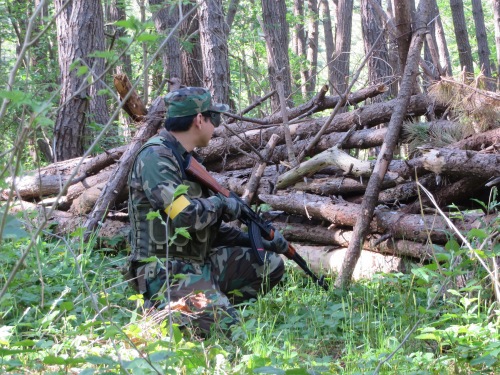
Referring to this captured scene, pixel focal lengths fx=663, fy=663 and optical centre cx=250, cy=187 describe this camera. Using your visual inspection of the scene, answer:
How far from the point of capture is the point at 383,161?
5664mm

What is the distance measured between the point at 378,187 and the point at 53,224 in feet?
12.4

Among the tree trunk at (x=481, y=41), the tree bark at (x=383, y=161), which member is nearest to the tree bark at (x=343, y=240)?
the tree bark at (x=383, y=161)

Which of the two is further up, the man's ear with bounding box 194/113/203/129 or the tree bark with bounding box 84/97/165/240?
the man's ear with bounding box 194/113/203/129

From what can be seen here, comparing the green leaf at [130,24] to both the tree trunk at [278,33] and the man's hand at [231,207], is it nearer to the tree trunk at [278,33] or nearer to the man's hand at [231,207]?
the man's hand at [231,207]

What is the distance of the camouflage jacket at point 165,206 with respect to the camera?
4.50 metres

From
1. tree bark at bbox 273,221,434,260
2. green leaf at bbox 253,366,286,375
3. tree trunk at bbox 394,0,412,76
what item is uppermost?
tree trunk at bbox 394,0,412,76

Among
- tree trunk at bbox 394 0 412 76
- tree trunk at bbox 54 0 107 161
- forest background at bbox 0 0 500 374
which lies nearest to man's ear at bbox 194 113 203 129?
forest background at bbox 0 0 500 374

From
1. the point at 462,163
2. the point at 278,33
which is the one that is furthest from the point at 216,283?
the point at 278,33

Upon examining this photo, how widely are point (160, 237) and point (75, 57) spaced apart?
5.84 metres

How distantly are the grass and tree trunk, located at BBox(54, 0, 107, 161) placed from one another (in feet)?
12.3

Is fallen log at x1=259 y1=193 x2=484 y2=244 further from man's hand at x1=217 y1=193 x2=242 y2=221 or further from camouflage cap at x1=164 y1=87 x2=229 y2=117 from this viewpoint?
camouflage cap at x1=164 y1=87 x2=229 y2=117

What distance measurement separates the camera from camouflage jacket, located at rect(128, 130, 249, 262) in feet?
14.8

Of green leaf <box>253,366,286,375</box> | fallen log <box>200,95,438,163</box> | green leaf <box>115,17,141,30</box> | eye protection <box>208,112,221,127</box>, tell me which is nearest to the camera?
green leaf <box>115,17,141,30</box>

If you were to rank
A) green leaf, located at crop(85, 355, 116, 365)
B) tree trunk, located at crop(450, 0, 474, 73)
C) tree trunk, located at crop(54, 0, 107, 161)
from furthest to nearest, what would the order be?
tree trunk, located at crop(450, 0, 474, 73) < tree trunk, located at crop(54, 0, 107, 161) < green leaf, located at crop(85, 355, 116, 365)
